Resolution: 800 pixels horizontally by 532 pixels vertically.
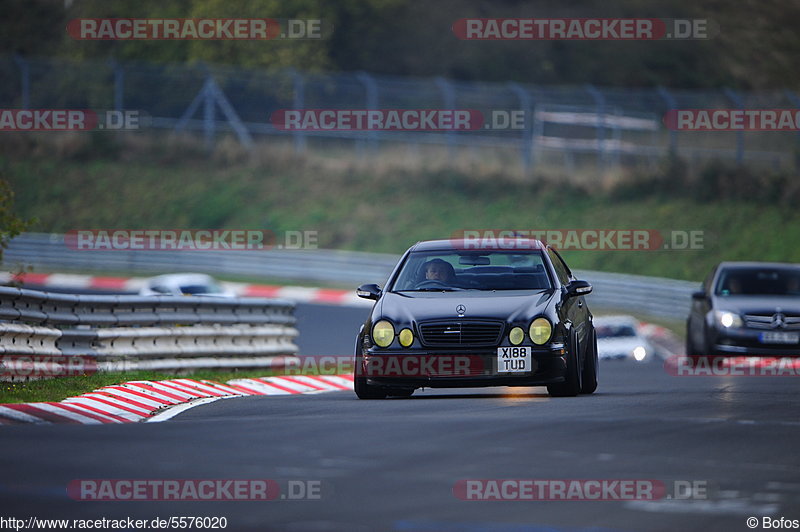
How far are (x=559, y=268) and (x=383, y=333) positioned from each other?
2247mm

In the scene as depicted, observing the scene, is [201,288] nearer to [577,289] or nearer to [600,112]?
[600,112]

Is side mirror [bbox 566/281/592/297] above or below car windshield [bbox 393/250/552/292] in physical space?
below

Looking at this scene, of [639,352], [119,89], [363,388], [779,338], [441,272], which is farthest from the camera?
[119,89]

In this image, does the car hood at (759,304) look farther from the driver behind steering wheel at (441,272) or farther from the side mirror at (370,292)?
the side mirror at (370,292)

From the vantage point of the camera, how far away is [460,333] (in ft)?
43.3

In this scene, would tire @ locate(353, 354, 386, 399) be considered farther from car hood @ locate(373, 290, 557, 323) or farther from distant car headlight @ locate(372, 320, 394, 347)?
car hood @ locate(373, 290, 557, 323)

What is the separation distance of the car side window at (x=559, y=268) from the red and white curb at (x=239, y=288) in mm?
22842

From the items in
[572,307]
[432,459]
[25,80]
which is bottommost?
[432,459]

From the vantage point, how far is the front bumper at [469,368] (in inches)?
516

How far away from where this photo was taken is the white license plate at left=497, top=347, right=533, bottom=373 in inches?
516

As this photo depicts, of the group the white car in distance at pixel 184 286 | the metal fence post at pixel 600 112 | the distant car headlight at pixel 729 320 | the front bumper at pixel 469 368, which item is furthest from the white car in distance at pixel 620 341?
the front bumper at pixel 469 368

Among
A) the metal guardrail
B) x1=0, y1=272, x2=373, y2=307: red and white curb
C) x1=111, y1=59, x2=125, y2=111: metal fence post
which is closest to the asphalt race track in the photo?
x1=0, y1=272, x2=373, y2=307: red and white curb

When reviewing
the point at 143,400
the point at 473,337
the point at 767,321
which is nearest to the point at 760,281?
the point at 767,321

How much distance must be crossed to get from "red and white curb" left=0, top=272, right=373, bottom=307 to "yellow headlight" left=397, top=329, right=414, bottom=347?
24.5 metres
